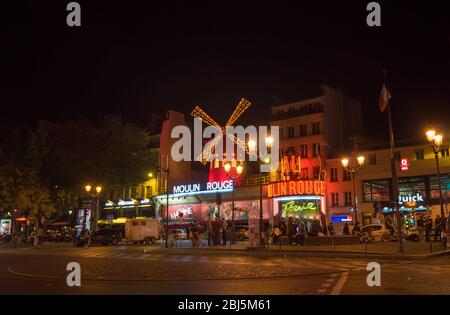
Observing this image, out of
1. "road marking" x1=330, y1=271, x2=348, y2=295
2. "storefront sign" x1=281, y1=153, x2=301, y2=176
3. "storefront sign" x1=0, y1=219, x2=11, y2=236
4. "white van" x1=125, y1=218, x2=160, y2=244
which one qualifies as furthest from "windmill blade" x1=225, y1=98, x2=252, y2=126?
"road marking" x1=330, y1=271, x2=348, y2=295

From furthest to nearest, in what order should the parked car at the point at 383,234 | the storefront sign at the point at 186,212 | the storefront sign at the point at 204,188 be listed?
the storefront sign at the point at 186,212 < the storefront sign at the point at 204,188 < the parked car at the point at 383,234

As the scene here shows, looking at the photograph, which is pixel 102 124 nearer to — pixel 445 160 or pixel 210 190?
pixel 210 190

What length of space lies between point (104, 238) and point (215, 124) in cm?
2010

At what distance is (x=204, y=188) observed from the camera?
56875mm

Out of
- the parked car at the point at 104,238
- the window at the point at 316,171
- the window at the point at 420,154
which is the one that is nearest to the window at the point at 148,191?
the parked car at the point at 104,238

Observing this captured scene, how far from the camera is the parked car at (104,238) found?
41506mm

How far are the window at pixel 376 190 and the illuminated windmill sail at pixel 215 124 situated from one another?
1416cm

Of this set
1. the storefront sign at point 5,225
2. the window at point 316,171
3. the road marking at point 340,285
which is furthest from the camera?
the storefront sign at point 5,225

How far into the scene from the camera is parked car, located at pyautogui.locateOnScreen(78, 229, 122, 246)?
41.5m

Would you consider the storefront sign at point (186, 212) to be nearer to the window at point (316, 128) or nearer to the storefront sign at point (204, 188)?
the storefront sign at point (204, 188)

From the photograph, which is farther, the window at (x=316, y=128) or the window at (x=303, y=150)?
the window at (x=303, y=150)

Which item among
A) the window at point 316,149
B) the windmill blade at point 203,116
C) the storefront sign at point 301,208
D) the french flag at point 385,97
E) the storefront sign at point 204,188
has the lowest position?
the storefront sign at point 301,208
